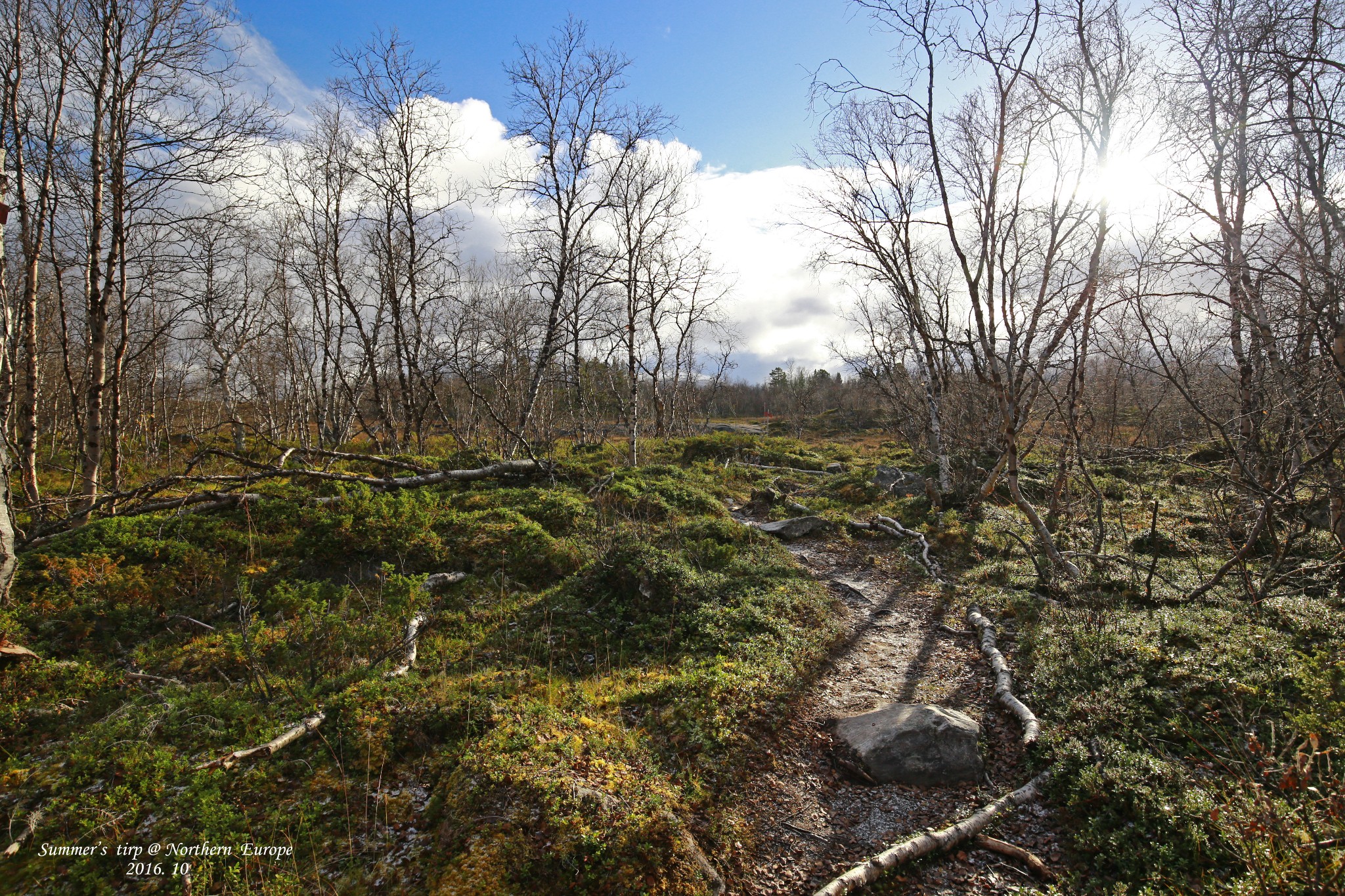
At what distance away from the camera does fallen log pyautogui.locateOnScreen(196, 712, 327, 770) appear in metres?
3.57

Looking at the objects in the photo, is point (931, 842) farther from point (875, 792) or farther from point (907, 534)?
point (907, 534)

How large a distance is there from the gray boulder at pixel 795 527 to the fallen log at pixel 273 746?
9096 millimetres

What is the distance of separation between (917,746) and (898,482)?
520 inches

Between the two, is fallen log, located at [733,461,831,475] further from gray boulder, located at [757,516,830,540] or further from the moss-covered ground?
the moss-covered ground

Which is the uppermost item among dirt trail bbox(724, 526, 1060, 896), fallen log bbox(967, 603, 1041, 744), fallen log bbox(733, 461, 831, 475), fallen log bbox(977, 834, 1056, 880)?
fallen log bbox(733, 461, 831, 475)

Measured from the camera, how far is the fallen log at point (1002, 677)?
473 centimetres

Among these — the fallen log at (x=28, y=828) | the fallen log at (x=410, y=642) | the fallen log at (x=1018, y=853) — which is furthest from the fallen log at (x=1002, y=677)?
the fallen log at (x=28, y=828)

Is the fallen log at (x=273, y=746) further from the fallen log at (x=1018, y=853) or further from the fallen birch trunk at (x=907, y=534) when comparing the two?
the fallen birch trunk at (x=907, y=534)

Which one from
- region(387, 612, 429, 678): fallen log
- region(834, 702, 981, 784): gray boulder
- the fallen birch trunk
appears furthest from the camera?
the fallen birch trunk

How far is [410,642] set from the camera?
5.57 meters

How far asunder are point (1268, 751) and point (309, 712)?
23.2ft

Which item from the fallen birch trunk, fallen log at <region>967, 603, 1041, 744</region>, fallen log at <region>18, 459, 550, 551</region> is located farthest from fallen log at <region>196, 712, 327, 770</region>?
the fallen birch trunk

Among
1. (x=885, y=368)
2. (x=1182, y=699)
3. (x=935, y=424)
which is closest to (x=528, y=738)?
(x=1182, y=699)

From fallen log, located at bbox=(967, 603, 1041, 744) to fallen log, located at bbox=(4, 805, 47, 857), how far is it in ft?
22.4
